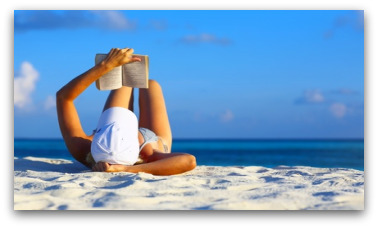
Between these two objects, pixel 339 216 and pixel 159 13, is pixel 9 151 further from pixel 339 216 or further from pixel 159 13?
pixel 339 216

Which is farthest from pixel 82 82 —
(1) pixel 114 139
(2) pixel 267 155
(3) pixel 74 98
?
(2) pixel 267 155

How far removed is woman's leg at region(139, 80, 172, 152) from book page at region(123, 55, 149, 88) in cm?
72

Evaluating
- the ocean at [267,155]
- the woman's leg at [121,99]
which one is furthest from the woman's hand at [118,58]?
the ocean at [267,155]

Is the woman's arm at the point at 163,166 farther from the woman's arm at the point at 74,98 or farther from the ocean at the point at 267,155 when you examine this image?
the ocean at the point at 267,155

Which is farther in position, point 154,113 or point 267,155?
point 267,155

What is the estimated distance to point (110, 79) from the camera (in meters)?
3.74

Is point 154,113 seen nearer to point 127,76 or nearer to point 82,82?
point 127,76

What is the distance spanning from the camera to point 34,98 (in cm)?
441

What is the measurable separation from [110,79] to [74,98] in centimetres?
35

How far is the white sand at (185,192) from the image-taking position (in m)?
2.93

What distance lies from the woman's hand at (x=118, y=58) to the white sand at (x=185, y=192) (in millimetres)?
800

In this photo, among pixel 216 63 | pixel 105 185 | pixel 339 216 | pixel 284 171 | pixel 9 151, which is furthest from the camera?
pixel 216 63

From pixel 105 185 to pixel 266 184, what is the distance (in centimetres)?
110
